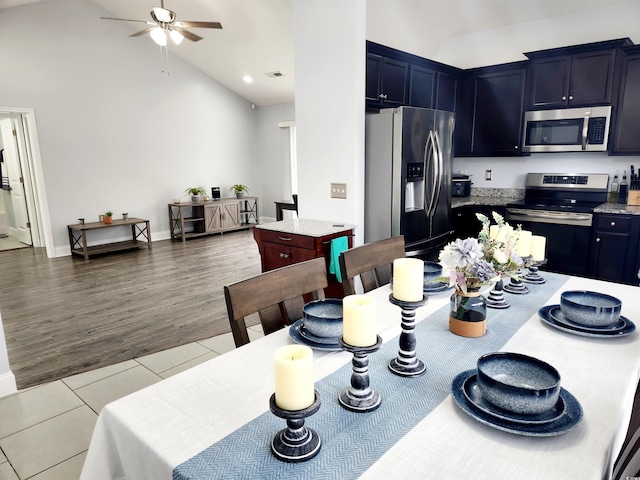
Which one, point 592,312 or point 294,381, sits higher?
point 294,381

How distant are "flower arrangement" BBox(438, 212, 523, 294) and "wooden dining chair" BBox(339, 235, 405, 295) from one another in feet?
1.97

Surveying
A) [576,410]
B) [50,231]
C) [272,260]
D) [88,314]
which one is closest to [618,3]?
[272,260]

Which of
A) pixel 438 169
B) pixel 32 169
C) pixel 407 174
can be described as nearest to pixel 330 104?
pixel 407 174

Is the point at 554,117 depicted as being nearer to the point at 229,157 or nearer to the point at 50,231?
the point at 229,157

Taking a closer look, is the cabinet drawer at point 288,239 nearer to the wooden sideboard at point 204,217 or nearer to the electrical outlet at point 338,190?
the electrical outlet at point 338,190

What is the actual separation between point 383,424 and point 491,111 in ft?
14.3

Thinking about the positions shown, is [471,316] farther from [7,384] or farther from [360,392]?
[7,384]

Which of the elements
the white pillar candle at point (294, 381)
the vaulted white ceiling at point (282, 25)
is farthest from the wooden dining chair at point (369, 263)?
the vaulted white ceiling at point (282, 25)

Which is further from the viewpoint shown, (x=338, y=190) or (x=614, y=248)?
(x=614, y=248)

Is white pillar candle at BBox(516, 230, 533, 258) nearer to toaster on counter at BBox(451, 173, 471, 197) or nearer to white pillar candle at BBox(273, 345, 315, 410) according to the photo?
white pillar candle at BBox(273, 345, 315, 410)

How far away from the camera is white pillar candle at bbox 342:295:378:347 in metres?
0.92

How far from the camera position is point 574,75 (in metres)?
3.93

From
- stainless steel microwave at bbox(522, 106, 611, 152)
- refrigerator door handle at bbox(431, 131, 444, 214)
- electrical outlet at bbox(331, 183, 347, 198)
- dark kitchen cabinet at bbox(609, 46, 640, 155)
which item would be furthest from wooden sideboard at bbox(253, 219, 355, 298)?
dark kitchen cabinet at bbox(609, 46, 640, 155)

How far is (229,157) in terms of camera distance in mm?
8352
